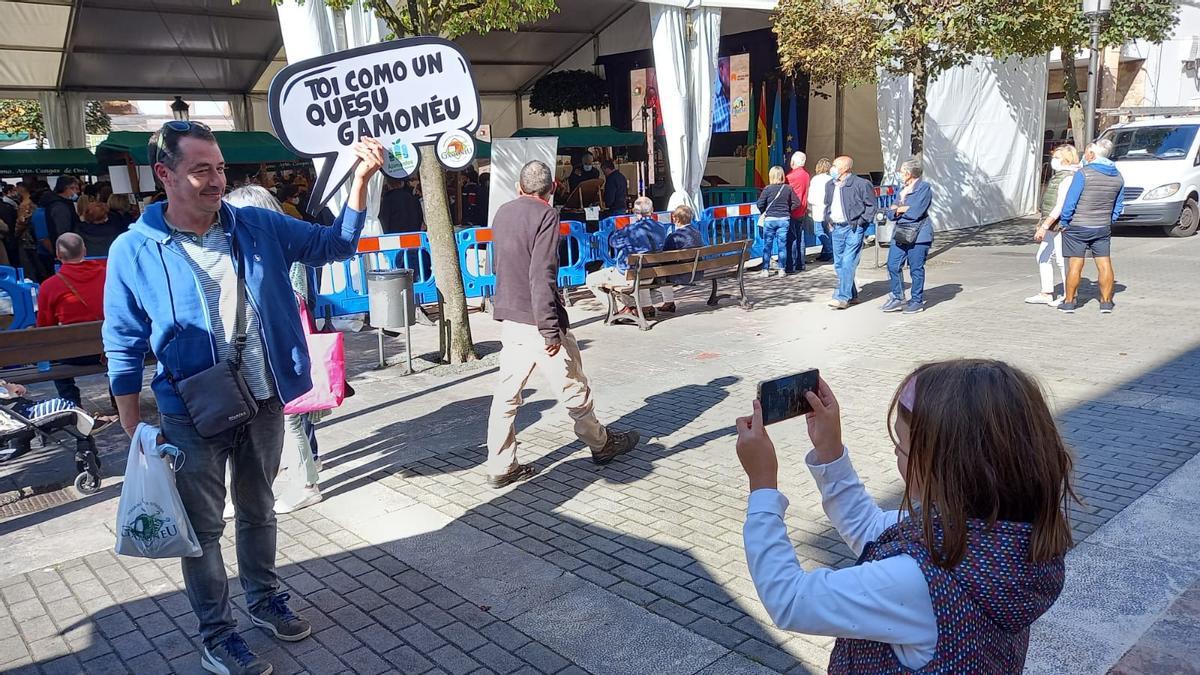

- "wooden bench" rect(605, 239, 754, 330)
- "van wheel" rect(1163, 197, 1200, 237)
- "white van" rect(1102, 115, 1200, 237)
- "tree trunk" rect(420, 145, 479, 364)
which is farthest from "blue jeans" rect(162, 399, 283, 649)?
"van wheel" rect(1163, 197, 1200, 237)

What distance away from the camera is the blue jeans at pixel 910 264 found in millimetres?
9461

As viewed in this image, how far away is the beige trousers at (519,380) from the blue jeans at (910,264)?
568 centimetres

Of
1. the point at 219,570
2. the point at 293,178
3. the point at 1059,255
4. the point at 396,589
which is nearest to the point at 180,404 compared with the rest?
the point at 219,570

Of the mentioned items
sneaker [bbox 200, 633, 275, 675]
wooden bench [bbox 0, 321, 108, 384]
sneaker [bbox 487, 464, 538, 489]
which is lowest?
sneaker [bbox 487, 464, 538, 489]

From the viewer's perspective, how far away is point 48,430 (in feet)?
17.2

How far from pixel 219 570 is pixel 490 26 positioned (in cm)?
601

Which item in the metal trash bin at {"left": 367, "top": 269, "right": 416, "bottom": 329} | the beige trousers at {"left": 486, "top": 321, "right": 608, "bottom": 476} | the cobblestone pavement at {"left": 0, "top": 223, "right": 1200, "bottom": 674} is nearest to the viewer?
the cobblestone pavement at {"left": 0, "top": 223, "right": 1200, "bottom": 674}

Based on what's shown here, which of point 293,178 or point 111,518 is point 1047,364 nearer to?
point 111,518

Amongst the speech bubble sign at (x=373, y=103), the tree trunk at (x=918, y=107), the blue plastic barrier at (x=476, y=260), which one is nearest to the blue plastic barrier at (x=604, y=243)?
the blue plastic barrier at (x=476, y=260)

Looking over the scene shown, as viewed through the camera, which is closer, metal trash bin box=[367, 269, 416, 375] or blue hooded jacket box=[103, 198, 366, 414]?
blue hooded jacket box=[103, 198, 366, 414]

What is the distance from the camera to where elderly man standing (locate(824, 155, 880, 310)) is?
9.88 m

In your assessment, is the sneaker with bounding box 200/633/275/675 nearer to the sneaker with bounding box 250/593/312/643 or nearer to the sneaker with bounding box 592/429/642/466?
the sneaker with bounding box 250/593/312/643

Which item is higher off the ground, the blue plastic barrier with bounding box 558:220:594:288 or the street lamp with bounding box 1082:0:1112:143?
the street lamp with bounding box 1082:0:1112:143

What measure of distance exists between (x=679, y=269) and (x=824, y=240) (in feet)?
17.1
